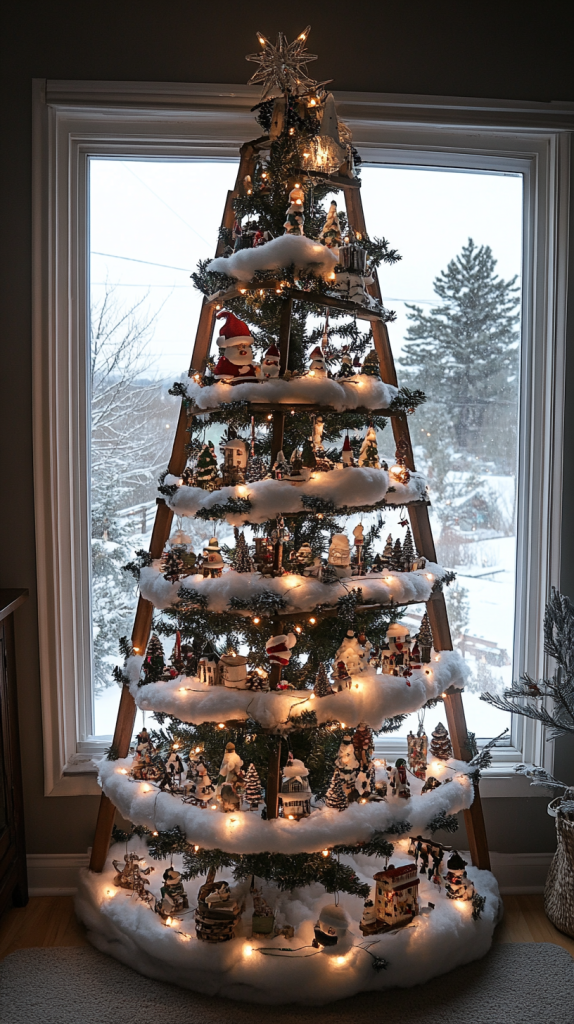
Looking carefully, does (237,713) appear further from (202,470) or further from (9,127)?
(9,127)

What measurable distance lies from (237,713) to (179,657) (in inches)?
11.6

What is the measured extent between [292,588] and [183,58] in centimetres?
173

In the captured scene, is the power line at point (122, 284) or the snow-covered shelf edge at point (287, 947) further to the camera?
the power line at point (122, 284)

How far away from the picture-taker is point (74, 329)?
246 centimetres

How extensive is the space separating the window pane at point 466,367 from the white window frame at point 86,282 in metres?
0.06

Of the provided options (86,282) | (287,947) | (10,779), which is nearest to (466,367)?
(86,282)

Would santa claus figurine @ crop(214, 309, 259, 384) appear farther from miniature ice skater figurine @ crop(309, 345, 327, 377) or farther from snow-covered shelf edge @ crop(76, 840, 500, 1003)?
snow-covered shelf edge @ crop(76, 840, 500, 1003)

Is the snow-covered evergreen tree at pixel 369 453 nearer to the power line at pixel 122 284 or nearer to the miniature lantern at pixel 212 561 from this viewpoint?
the miniature lantern at pixel 212 561

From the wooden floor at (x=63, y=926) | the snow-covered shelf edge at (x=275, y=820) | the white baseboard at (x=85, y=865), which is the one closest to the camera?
the snow-covered shelf edge at (x=275, y=820)

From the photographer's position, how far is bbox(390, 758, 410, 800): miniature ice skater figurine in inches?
80.0

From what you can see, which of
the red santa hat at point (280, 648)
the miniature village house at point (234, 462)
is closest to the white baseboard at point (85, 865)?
the red santa hat at point (280, 648)

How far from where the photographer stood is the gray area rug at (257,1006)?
6.12 feet

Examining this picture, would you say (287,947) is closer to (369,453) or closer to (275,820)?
(275,820)

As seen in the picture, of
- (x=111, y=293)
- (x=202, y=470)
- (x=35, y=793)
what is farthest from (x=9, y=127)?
(x=35, y=793)
